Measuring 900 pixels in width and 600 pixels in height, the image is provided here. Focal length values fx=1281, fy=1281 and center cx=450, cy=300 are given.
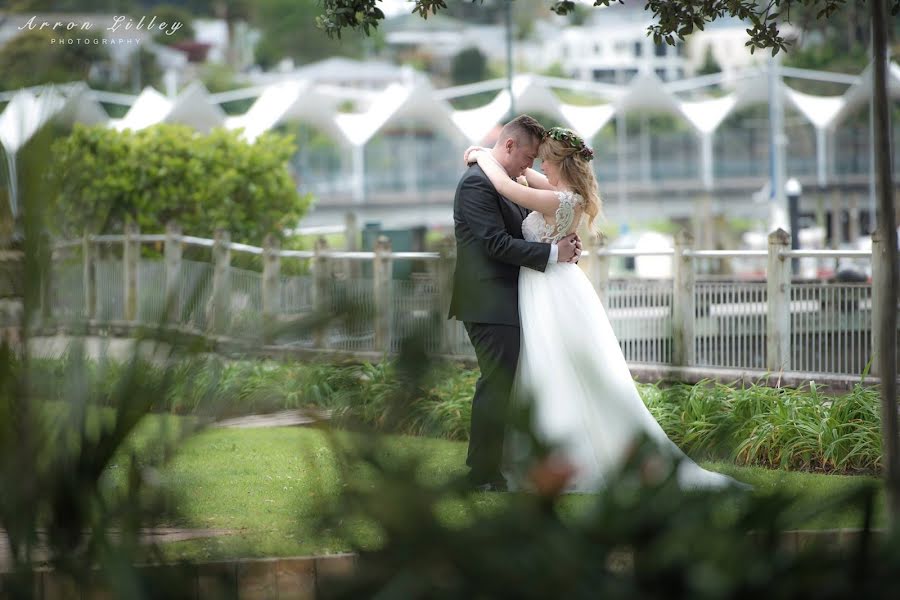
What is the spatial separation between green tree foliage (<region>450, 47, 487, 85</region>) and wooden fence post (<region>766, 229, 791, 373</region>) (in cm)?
12391

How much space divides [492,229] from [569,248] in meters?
0.46

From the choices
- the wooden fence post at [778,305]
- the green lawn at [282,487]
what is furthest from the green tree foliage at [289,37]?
the green lawn at [282,487]

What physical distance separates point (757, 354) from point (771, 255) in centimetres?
83

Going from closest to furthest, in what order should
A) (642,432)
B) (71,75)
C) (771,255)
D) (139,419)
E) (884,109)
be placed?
(642,432)
(71,75)
(139,419)
(884,109)
(771,255)

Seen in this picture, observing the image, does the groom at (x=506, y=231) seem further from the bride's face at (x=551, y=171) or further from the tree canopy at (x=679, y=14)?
the tree canopy at (x=679, y=14)

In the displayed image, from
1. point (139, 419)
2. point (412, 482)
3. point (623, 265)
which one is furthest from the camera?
point (623, 265)

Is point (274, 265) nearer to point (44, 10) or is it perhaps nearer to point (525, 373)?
point (44, 10)

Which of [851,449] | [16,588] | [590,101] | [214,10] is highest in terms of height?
[214,10]

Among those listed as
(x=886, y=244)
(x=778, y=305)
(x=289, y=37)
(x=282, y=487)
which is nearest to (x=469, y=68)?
(x=289, y=37)

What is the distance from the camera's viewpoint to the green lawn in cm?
197

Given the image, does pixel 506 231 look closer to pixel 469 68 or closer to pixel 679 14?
pixel 679 14

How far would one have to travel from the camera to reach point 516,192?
6438 mm

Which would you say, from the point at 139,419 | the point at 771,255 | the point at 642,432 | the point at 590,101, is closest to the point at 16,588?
the point at 139,419

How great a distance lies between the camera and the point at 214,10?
5896 inches
